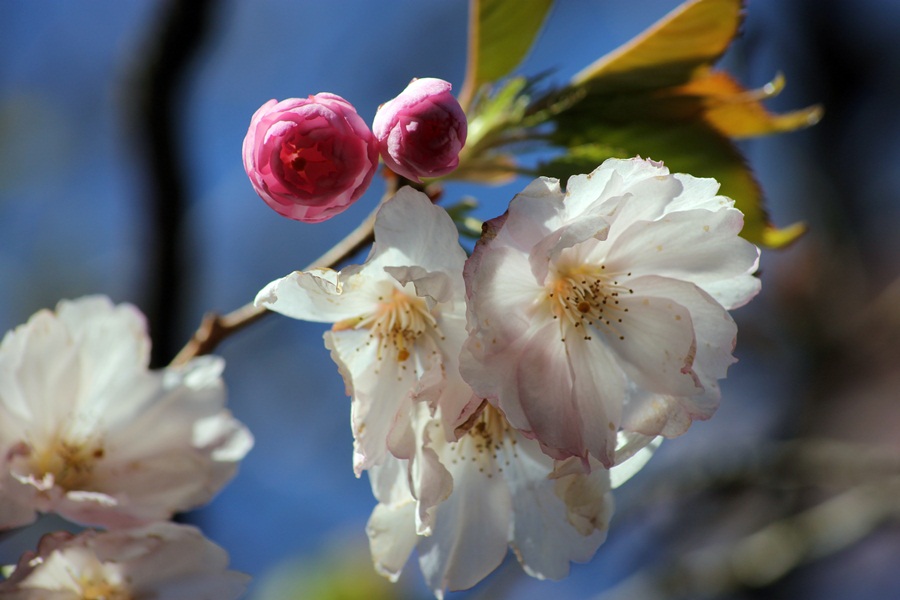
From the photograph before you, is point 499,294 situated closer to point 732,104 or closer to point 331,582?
point 732,104

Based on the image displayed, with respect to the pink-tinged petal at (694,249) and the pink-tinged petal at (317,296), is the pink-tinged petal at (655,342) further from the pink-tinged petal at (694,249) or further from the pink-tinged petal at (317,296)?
the pink-tinged petal at (317,296)

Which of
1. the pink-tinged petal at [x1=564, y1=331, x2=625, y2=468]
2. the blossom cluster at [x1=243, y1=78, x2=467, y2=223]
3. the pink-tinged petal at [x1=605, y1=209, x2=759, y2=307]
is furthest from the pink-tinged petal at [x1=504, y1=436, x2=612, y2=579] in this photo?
the blossom cluster at [x1=243, y1=78, x2=467, y2=223]

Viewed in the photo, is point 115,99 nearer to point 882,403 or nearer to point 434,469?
point 434,469

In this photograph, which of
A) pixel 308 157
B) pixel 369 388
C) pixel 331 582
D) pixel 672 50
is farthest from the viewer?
pixel 331 582

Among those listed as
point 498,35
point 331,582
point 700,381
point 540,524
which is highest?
point 498,35

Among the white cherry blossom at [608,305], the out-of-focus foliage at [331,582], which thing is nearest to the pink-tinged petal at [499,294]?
the white cherry blossom at [608,305]

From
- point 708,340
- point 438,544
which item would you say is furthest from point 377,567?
point 708,340

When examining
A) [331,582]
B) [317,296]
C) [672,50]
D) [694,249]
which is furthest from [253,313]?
[331,582]
